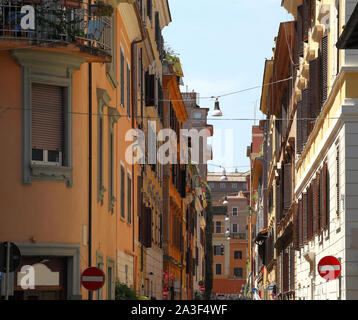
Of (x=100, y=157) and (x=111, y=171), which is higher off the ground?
(x=100, y=157)

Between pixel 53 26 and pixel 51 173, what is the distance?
3000mm

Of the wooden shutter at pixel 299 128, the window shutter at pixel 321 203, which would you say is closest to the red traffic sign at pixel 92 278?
the window shutter at pixel 321 203

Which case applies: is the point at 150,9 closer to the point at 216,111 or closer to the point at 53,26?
the point at 216,111

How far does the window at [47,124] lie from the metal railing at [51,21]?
107cm

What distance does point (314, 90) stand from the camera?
2525 centimetres

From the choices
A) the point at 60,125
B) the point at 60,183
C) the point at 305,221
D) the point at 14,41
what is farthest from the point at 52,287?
the point at 305,221

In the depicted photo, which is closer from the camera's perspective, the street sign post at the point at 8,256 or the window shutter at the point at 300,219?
the street sign post at the point at 8,256

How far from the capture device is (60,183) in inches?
756

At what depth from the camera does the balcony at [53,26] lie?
60.8 ft

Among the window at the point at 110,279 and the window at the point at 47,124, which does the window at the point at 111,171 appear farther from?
the window at the point at 47,124

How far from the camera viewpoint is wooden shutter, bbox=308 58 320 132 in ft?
81.0

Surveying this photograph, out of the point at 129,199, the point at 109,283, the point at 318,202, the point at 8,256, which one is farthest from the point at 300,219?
the point at 8,256
